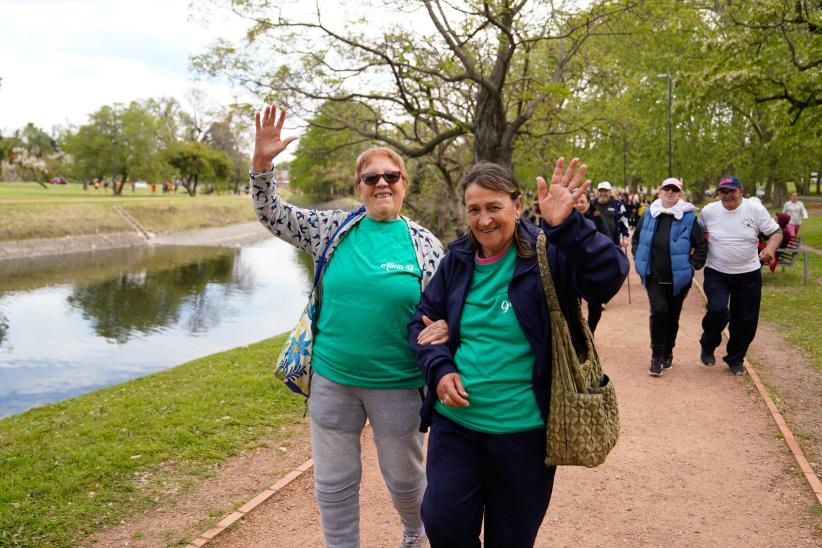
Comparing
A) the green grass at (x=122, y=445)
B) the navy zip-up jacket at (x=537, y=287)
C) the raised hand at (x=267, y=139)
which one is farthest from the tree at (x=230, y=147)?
the navy zip-up jacket at (x=537, y=287)

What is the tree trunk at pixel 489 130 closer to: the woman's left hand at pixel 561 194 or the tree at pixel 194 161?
the woman's left hand at pixel 561 194

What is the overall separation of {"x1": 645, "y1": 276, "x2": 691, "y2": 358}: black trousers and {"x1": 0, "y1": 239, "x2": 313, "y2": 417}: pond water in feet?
30.6

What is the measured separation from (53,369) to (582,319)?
13084 millimetres

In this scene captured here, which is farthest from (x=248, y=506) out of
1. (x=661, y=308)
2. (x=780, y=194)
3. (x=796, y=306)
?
(x=780, y=194)

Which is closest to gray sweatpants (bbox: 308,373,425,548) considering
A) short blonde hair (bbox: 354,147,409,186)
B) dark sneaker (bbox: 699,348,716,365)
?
short blonde hair (bbox: 354,147,409,186)

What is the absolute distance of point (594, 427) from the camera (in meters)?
2.55

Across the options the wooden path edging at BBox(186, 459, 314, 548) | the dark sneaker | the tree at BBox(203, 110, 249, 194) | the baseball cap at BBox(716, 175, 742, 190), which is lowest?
the wooden path edging at BBox(186, 459, 314, 548)

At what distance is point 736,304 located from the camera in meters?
7.12

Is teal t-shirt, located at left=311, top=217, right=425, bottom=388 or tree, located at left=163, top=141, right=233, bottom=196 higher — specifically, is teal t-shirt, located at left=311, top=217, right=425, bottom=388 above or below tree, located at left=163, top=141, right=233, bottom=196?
below

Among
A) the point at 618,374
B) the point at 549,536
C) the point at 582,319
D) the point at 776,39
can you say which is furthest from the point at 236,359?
the point at 776,39

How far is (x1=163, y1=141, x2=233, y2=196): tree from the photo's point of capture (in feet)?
231

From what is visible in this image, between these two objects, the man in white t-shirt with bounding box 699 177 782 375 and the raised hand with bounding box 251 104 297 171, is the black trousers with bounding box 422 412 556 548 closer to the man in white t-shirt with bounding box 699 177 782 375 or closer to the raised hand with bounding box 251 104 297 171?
the raised hand with bounding box 251 104 297 171

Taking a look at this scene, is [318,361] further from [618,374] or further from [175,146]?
[175,146]

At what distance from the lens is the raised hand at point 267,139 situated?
11.0ft
